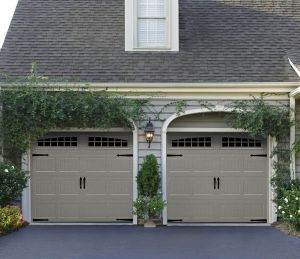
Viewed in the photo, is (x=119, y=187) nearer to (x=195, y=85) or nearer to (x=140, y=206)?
(x=140, y=206)

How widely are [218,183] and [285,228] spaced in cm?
195

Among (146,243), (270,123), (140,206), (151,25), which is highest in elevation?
(151,25)

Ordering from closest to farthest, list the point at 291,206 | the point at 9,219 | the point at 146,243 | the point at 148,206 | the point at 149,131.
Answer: the point at 146,243
the point at 9,219
the point at 291,206
the point at 148,206
the point at 149,131

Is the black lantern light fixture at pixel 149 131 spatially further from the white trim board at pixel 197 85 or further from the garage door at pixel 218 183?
the white trim board at pixel 197 85

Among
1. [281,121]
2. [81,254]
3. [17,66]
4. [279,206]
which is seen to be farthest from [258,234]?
[17,66]

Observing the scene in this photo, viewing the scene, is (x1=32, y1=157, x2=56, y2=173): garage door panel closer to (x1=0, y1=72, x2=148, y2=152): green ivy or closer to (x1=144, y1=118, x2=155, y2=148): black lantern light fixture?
(x1=0, y1=72, x2=148, y2=152): green ivy

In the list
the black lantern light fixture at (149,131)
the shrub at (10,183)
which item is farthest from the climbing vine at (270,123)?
the shrub at (10,183)

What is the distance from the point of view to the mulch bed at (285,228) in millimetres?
10734

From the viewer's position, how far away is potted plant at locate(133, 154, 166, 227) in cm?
1174

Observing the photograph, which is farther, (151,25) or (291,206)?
(151,25)

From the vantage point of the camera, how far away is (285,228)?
37.6 feet

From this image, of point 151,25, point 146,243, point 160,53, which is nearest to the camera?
point 146,243

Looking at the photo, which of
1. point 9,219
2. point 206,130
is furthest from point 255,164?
point 9,219

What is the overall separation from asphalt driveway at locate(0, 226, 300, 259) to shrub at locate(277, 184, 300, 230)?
1.23ft
